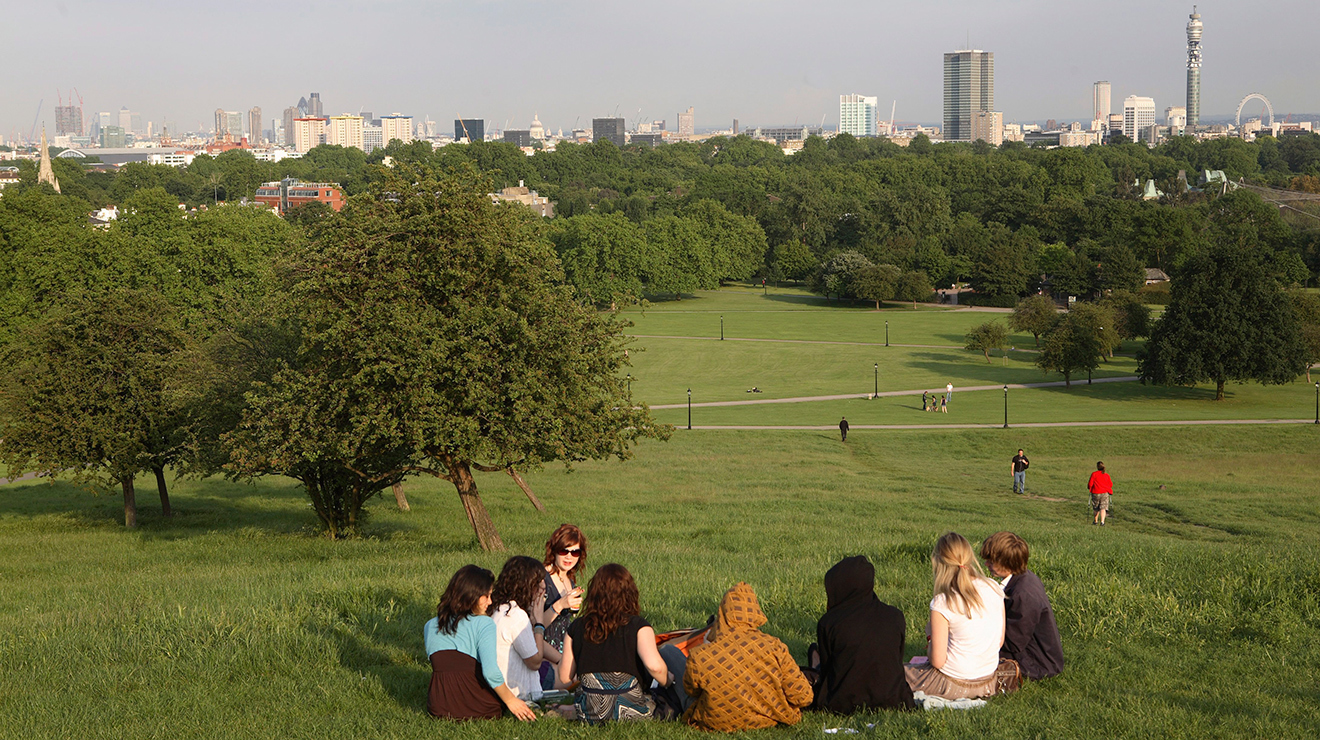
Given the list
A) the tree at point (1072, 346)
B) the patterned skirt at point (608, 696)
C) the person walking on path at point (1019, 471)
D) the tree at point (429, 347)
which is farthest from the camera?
the tree at point (1072, 346)

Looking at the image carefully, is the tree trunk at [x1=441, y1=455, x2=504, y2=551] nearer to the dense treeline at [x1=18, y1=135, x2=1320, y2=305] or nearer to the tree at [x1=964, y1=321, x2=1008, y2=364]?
the tree at [x1=964, y1=321, x2=1008, y2=364]

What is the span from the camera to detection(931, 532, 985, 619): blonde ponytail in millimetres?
7555

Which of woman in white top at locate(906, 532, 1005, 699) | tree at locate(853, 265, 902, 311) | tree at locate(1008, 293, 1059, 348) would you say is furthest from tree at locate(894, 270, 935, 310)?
woman in white top at locate(906, 532, 1005, 699)

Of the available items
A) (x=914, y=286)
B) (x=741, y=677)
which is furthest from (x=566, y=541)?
(x=914, y=286)

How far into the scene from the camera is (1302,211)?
126438 mm

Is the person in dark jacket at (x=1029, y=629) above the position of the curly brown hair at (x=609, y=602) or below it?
below

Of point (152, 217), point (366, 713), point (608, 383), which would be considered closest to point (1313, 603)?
point (366, 713)

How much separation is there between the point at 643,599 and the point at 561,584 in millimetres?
2013

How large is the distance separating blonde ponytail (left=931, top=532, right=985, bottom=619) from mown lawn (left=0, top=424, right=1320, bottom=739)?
80 centimetres

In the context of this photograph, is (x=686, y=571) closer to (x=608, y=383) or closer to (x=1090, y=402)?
(x=608, y=383)

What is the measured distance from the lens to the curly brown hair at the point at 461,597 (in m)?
7.54

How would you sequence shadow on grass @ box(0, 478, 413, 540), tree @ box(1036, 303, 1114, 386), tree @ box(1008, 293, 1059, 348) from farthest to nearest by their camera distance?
tree @ box(1008, 293, 1059, 348) < tree @ box(1036, 303, 1114, 386) < shadow on grass @ box(0, 478, 413, 540)

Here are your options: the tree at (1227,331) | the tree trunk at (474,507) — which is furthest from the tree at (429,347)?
the tree at (1227,331)

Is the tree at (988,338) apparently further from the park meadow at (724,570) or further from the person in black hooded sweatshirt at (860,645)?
the person in black hooded sweatshirt at (860,645)
